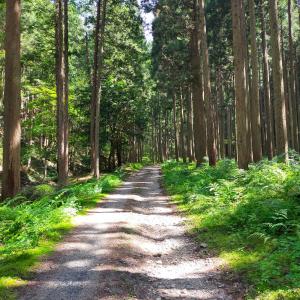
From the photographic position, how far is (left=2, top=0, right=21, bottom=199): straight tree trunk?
40.4 ft

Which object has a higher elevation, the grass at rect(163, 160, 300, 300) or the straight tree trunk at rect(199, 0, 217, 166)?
the straight tree trunk at rect(199, 0, 217, 166)

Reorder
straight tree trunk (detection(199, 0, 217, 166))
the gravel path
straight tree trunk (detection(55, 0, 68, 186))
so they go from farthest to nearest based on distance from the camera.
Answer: straight tree trunk (detection(199, 0, 217, 166)), straight tree trunk (detection(55, 0, 68, 186)), the gravel path

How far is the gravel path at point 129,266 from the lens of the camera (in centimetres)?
596

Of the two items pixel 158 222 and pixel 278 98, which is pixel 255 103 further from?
pixel 158 222

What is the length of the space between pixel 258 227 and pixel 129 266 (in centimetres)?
308

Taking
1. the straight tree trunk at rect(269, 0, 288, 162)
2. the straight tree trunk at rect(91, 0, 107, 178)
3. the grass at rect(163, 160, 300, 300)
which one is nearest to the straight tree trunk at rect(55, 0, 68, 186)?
the straight tree trunk at rect(91, 0, 107, 178)

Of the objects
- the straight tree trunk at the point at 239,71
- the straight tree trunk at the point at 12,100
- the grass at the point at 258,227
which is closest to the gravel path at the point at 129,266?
the grass at the point at 258,227

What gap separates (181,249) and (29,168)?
30.2m

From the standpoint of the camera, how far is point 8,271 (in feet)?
22.1

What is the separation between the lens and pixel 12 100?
12336 millimetres

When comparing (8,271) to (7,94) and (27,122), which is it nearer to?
(7,94)

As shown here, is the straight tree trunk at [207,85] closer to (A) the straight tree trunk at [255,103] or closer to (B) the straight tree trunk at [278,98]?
(A) the straight tree trunk at [255,103]

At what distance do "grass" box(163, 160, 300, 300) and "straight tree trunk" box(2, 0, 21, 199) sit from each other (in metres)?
5.60

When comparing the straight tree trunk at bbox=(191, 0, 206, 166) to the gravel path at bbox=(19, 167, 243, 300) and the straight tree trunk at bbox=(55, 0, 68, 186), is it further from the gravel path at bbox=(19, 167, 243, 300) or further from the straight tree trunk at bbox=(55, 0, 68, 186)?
the gravel path at bbox=(19, 167, 243, 300)
